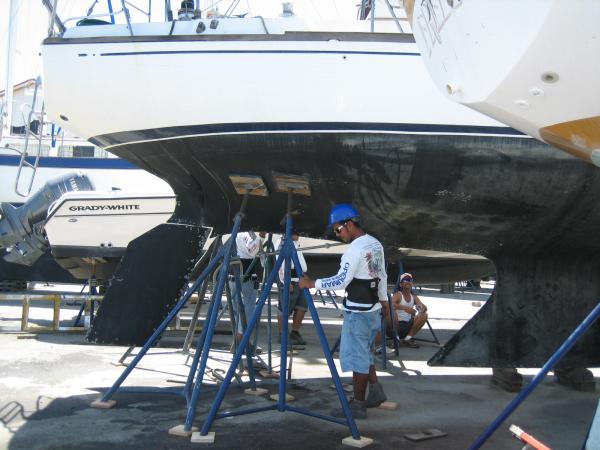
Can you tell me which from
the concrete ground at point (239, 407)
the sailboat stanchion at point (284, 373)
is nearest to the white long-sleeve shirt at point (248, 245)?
the concrete ground at point (239, 407)

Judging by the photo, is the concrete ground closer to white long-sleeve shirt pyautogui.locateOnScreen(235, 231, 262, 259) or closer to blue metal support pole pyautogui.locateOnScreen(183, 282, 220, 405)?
blue metal support pole pyautogui.locateOnScreen(183, 282, 220, 405)

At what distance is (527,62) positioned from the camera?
2.62m

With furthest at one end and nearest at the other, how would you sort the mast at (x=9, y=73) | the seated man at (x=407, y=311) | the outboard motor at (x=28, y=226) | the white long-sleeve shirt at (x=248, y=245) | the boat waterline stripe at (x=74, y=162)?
1. the mast at (x=9, y=73)
2. the boat waterline stripe at (x=74, y=162)
3. the outboard motor at (x=28, y=226)
4. the seated man at (x=407, y=311)
5. the white long-sleeve shirt at (x=248, y=245)

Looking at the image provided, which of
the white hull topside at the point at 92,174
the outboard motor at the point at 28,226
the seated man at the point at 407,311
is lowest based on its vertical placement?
the seated man at the point at 407,311

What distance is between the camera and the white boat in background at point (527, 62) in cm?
250

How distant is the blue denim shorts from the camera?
471cm

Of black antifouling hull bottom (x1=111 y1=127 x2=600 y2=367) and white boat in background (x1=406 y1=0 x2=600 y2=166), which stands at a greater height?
white boat in background (x1=406 y1=0 x2=600 y2=166)

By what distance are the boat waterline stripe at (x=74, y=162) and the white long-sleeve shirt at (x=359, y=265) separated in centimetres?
906

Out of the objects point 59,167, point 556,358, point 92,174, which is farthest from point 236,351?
point 59,167

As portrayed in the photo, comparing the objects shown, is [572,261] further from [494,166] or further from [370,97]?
[370,97]

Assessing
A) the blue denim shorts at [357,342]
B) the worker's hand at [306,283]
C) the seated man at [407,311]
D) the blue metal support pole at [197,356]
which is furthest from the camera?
the seated man at [407,311]

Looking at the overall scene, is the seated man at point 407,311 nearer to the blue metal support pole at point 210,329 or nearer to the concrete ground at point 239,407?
the concrete ground at point 239,407

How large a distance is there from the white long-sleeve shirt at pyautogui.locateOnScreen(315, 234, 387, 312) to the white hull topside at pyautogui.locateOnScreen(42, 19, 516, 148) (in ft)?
2.72

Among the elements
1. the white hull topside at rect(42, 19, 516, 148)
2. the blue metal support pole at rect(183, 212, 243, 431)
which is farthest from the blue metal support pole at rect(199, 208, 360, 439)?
the white hull topside at rect(42, 19, 516, 148)
